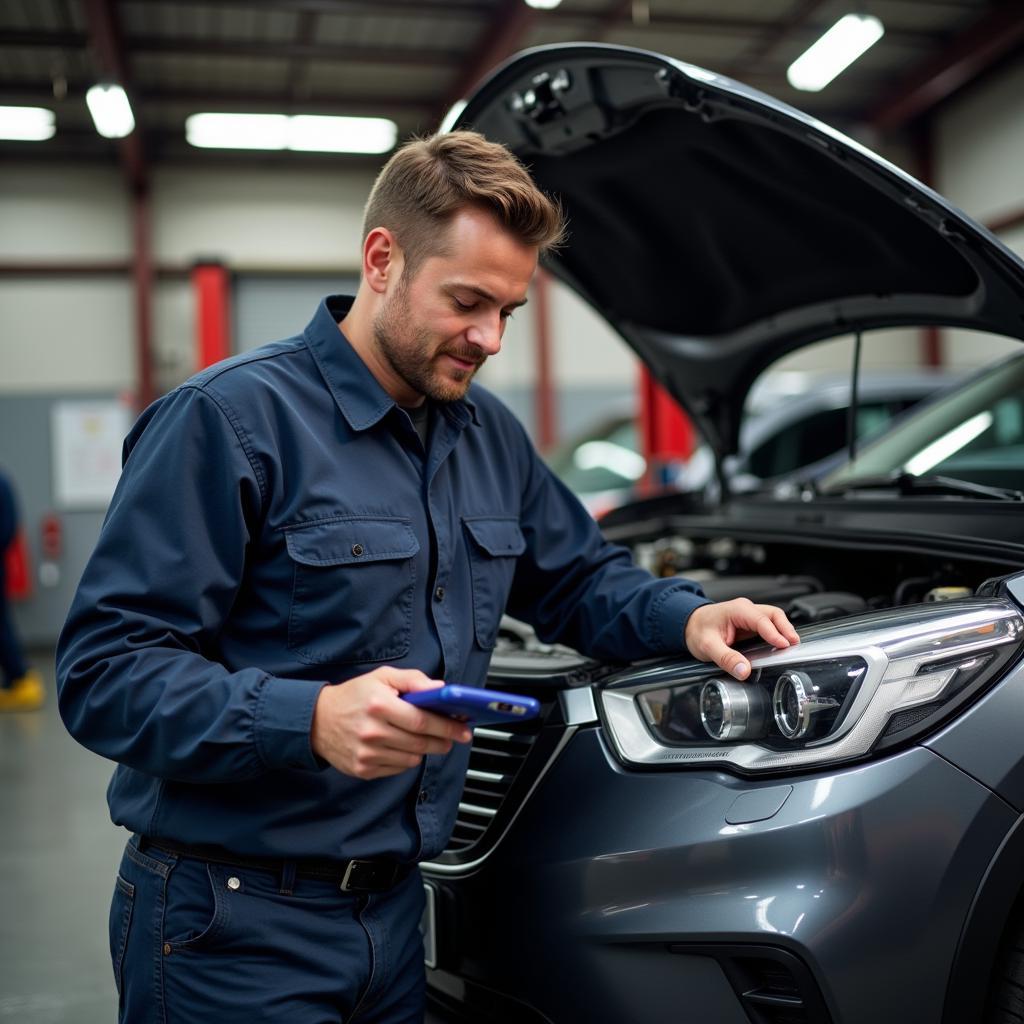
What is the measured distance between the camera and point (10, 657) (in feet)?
20.7

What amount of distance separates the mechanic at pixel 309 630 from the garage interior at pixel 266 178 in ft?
20.5

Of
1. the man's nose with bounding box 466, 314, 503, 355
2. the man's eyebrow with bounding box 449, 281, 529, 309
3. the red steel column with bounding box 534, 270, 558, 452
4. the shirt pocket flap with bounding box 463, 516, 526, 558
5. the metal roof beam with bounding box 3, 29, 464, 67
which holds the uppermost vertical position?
the metal roof beam with bounding box 3, 29, 464, 67

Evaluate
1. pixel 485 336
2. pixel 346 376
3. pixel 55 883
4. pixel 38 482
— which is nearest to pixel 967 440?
pixel 485 336

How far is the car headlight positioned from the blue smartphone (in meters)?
0.40

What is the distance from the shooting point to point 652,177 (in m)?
2.20

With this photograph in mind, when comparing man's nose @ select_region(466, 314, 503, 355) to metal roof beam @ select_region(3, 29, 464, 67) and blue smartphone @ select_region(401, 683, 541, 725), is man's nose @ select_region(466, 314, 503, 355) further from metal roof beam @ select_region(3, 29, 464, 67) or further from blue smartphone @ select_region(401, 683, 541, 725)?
metal roof beam @ select_region(3, 29, 464, 67)

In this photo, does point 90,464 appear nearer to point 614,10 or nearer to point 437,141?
point 614,10

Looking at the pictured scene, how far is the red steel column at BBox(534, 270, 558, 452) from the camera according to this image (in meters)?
11.0

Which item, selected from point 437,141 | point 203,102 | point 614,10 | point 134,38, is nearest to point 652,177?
point 437,141

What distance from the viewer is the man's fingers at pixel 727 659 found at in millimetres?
1448

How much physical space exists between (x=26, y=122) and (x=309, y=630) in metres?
9.63

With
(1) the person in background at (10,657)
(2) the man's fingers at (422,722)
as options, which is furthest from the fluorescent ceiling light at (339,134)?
(2) the man's fingers at (422,722)

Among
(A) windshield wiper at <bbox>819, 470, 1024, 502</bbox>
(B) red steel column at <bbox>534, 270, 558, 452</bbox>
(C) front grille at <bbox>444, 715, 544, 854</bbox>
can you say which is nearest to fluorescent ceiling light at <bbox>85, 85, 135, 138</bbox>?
(B) red steel column at <bbox>534, 270, 558, 452</bbox>

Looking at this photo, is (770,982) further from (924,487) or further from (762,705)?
(924,487)
